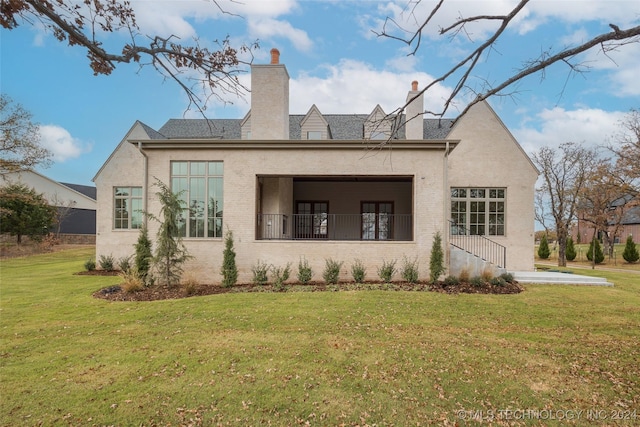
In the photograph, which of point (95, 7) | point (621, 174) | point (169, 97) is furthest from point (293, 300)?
point (621, 174)

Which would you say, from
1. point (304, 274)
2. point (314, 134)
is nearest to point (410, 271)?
point (304, 274)

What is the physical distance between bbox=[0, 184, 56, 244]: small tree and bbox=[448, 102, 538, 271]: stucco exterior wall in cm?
2780

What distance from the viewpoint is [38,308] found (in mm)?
8469

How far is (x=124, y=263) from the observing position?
14.4 meters

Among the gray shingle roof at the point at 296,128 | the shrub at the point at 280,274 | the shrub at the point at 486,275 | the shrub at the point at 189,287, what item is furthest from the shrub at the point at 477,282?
the shrub at the point at 189,287

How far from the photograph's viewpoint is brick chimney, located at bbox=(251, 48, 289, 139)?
13.3 meters

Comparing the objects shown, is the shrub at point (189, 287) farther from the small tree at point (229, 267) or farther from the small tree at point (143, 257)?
the small tree at point (143, 257)

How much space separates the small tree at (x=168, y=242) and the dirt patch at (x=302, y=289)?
442 mm

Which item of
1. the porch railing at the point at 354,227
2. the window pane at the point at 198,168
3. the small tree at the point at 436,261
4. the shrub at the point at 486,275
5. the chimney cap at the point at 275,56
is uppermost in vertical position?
the chimney cap at the point at 275,56

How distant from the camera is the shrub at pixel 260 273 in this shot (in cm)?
1098

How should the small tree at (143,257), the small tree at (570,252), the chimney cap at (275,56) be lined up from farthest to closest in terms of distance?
1. the small tree at (570,252)
2. the chimney cap at (275,56)
3. the small tree at (143,257)

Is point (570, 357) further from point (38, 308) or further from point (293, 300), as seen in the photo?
point (38, 308)

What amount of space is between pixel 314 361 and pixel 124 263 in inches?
492

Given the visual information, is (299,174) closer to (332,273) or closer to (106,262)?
(332,273)
